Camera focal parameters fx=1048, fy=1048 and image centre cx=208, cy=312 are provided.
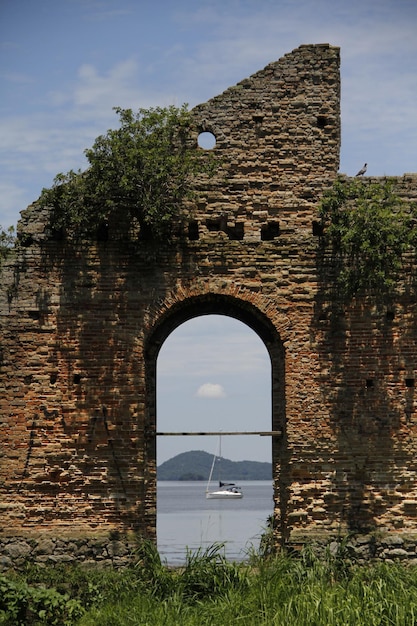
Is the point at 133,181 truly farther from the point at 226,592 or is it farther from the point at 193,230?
the point at 226,592

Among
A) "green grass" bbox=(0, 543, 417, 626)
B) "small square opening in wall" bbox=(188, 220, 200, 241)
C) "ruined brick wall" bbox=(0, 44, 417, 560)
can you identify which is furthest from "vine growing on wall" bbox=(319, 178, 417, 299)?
"green grass" bbox=(0, 543, 417, 626)

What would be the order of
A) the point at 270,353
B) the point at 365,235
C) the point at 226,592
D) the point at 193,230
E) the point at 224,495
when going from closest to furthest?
the point at 226,592, the point at 365,235, the point at 193,230, the point at 270,353, the point at 224,495

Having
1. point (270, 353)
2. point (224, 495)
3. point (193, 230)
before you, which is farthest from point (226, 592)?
point (224, 495)

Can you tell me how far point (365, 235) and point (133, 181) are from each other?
314 centimetres

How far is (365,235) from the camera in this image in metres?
13.8

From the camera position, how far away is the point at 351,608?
437 inches

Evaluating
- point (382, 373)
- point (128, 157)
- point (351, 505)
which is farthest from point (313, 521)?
point (128, 157)

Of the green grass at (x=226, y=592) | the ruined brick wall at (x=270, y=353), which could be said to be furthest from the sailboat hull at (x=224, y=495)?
the green grass at (x=226, y=592)

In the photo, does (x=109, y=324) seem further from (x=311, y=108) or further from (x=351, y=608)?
(x=351, y=608)

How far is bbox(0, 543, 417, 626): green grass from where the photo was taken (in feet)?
36.7

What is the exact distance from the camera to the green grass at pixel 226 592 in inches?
440

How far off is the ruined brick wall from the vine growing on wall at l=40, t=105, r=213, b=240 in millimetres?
267

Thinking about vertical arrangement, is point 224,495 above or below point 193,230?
below

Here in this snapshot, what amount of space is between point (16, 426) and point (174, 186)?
381 centimetres
